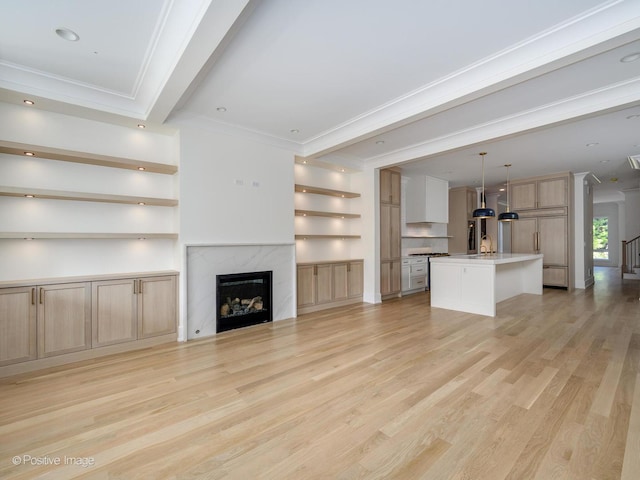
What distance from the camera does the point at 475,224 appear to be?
9.71 metres

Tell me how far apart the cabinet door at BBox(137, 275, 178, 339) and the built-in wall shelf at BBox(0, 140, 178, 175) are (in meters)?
1.42

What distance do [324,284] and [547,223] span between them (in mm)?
6093

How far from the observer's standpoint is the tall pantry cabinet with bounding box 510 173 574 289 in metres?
7.46

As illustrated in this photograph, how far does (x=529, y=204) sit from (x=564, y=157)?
2.11 metres

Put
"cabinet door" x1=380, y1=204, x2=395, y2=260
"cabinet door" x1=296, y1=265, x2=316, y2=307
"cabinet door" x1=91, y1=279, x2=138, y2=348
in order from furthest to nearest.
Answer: "cabinet door" x1=380, y1=204, x2=395, y2=260
"cabinet door" x1=296, y1=265, x2=316, y2=307
"cabinet door" x1=91, y1=279, x2=138, y2=348

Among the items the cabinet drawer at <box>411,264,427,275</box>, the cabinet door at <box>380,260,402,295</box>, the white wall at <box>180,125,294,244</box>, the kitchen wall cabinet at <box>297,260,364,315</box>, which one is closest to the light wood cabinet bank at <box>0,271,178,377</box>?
the white wall at <box>180,125,294,244</box>

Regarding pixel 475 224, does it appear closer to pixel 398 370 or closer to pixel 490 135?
pixel 490 135

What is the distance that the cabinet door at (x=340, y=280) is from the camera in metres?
5.95

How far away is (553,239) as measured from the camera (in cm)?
767

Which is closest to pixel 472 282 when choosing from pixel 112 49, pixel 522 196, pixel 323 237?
pixel 323 237

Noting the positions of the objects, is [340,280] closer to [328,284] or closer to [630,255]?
[328,284]

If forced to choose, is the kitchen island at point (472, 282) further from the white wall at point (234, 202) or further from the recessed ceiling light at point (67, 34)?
the recessed ceiling light at point (67, 34)

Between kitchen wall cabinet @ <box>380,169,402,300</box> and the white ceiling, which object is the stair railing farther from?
kitchen wall cabinet @ <box>380,169,402,300</box>

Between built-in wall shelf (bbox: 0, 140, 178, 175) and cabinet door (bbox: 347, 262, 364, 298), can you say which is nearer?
built-in wall shelf (bbox: 0, 140, 178, 175)
